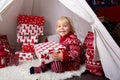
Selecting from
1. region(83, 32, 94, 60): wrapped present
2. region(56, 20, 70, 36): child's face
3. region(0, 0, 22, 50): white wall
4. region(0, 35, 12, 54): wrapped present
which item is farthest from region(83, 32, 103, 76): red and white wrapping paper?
region(0, 0, 22, 50): white wall

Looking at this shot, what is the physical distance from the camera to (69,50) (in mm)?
2221

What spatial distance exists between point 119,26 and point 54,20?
76 centimetres

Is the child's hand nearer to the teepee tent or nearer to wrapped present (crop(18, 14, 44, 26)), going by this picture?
the teepee tent

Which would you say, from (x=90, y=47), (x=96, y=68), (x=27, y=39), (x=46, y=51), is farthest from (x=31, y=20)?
(x=96, y=68)

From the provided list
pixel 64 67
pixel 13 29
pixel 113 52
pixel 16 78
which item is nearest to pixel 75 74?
pixel 64 67

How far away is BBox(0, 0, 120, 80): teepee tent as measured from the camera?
2035mm

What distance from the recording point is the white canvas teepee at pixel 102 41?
2.03m

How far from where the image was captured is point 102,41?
6.72 feet

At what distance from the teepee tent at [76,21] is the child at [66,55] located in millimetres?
186

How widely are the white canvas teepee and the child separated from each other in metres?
0.23

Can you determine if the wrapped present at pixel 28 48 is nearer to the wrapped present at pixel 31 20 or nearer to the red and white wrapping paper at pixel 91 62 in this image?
the wrapped present at pixel 31 20

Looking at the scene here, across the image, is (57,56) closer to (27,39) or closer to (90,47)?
(90,47)

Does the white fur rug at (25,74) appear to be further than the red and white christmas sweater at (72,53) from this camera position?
No

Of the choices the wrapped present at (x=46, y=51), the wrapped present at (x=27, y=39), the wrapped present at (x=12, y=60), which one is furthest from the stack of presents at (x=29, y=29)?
the wrapped present at (x=46, y=51)
